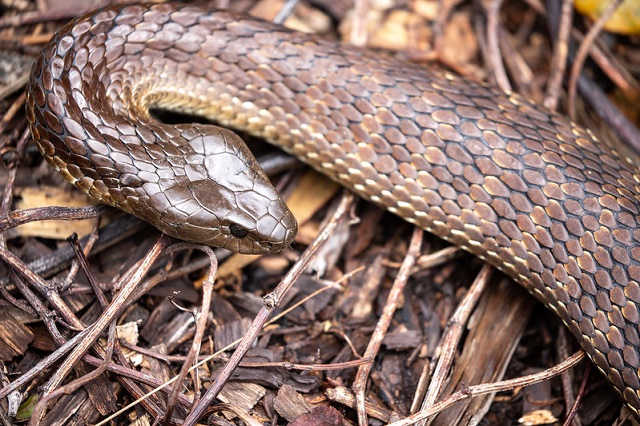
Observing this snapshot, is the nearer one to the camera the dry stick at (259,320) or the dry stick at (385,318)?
the dry stick at (259,320)

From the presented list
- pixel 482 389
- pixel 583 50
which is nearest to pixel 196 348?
pixel 482 389

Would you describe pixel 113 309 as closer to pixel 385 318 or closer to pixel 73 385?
pixel 73 385

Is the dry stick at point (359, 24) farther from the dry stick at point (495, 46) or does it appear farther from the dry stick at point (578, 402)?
the dry stick at point (578, 402)

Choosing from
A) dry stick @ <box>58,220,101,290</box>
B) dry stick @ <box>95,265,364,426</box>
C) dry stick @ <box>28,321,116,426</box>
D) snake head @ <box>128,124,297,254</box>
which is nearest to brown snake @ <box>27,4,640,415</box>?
snake head @ <box>128,124,297,254</box>

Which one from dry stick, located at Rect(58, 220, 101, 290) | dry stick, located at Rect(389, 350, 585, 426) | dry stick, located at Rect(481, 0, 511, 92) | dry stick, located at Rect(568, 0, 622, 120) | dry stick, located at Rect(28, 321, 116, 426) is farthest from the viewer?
dry stick, located at Rect(481, 0, 511, 92)

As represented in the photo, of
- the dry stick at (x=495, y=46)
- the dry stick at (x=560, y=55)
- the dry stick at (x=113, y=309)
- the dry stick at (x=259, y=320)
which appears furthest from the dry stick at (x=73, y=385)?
the dry stick at (x=560, y=55)

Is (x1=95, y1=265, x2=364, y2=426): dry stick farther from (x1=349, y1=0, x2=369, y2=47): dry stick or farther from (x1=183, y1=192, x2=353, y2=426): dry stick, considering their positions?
(x1=349, y1=0, x2=369, y2=47): dry stick
